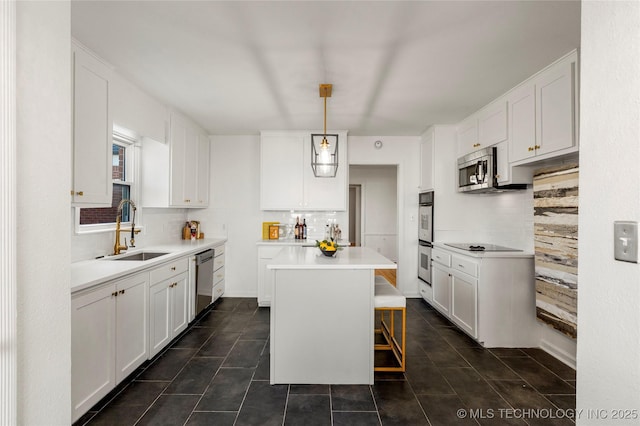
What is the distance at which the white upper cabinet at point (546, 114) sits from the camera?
2316 millimetres

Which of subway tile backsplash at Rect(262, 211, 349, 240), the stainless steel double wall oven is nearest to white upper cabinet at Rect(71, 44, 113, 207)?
subway tile backsplash at Rect(262, 211, 349, 240)

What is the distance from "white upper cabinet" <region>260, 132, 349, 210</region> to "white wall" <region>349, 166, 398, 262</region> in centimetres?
323

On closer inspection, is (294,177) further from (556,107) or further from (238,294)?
(556,107)

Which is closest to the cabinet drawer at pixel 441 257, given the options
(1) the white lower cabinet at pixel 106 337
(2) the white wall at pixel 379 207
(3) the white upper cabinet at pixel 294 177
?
(3) the white upper cabinet at pixel 294 177

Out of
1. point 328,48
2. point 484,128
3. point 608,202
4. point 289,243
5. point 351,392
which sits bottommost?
point 351,392

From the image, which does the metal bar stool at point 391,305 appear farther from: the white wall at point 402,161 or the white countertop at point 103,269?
the white wall at point 402,161

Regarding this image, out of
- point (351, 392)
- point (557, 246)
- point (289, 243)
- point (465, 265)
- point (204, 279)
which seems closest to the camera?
point (351, 392)

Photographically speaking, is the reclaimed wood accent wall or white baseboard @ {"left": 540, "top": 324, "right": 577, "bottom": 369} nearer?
the reclaimed wood accent wall

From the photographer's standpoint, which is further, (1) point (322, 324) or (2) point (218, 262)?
(2) point (218, 262)

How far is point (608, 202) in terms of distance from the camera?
32.3 inches

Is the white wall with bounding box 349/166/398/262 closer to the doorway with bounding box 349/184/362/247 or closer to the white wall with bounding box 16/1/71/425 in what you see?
the doorway with bounding box 349/184/362/247

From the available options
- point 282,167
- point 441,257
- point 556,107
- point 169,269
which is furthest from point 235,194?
point 556,107

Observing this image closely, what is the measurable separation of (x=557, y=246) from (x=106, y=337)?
3452 millimetres

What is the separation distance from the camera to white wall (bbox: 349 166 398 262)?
7.53 metres
